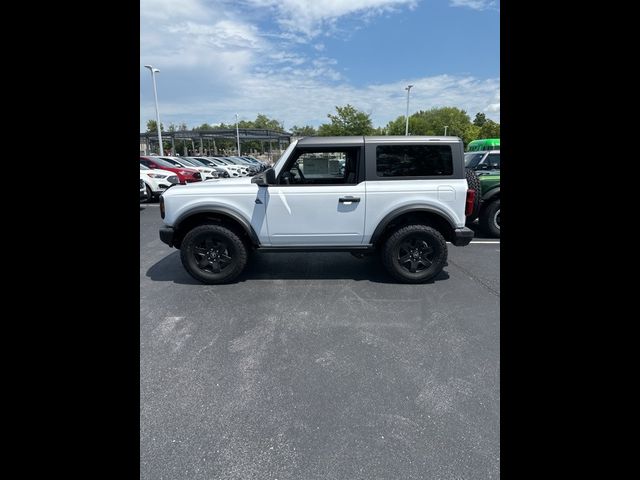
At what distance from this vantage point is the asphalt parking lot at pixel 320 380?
69.2 inches

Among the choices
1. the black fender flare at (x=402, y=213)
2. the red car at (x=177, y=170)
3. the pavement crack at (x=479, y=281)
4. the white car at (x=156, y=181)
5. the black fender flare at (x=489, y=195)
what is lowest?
the pavement crack at (x=479, y=281)

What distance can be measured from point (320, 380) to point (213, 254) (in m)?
2.42

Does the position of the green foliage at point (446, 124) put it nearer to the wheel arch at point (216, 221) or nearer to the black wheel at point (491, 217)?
the black wheel at point (491, 217)

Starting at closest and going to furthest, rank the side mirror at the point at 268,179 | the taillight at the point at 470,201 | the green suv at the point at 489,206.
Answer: the side mirror at the point at 268,179
the taillight at the point at 470,201
the green suv at the point at 489,206

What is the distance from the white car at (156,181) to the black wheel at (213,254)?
7.71 m

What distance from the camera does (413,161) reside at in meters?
4.06

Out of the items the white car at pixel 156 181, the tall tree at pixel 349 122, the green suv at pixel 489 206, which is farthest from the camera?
the tall tree at pixel 349 122

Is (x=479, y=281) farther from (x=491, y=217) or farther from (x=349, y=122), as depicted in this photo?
(x=349, y=122)

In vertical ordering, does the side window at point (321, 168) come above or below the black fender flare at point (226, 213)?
above

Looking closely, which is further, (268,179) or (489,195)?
(489,195)

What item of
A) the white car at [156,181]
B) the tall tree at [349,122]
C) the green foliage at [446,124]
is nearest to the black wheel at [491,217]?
the white car at [156,181]

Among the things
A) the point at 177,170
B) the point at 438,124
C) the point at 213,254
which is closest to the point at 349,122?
the point at 177,170
